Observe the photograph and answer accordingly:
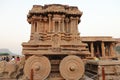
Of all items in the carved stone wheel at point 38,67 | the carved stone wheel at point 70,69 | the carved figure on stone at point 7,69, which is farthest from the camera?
the carved figure on stone at point 7,69

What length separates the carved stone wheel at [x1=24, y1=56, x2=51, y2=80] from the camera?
9.73 m

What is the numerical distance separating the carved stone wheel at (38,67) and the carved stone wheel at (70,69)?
90cm

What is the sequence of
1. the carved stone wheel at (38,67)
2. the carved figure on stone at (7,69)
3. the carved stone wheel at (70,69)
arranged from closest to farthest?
the carved stone wheel at (38,67) < the carved stone wheel at (70,69) < the carved figure on stone at (7,69)

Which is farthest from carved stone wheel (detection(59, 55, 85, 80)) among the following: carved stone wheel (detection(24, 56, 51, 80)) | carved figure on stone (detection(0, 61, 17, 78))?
carved figure on stone (detection(0, 61, 17, 78))

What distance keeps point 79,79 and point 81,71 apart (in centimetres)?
57

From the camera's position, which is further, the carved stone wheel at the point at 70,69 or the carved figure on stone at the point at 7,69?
the carved figure on stone at the point at 7,69

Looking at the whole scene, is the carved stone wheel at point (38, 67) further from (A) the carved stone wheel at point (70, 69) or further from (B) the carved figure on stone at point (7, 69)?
(B) the carved figure on stone at point (7, 69)

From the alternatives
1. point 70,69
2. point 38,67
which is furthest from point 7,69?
point 70,69

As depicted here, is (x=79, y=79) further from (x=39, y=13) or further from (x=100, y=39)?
(x=100, y=39)

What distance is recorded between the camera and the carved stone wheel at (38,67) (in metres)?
9.73

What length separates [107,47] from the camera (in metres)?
26.7

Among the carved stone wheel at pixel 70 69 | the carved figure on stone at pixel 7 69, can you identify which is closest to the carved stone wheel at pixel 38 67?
the carved stone wheel at pixel 70 69

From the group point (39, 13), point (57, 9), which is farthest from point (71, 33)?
point (39, 13)

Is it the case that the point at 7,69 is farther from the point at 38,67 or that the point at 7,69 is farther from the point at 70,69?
the point at 70,69
